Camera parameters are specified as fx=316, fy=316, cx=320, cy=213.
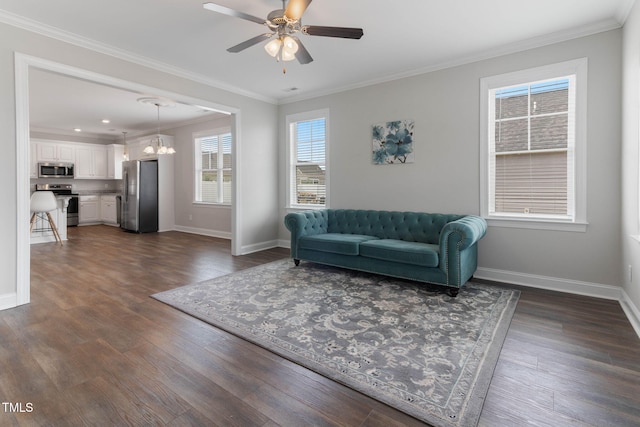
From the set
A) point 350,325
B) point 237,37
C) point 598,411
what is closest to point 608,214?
point 598,411

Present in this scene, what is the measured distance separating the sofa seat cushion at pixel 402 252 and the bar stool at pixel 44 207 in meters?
6.13

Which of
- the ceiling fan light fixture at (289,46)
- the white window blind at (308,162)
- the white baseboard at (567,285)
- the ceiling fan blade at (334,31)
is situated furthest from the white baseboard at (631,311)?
the white window blind at (308,162)

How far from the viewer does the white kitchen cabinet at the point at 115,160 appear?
30.9 ft

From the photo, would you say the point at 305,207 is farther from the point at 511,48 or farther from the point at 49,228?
the point at 49,228

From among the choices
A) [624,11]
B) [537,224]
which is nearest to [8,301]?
[537,224]

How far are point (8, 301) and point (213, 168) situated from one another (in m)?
4.98

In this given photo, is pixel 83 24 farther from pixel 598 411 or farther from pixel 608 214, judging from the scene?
pixel 608 214

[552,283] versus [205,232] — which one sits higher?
[205,232]

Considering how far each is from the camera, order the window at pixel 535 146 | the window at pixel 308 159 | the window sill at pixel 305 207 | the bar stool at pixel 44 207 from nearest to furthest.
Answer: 1. the window at pixel 535 146
2. the window at pixel 308 159
3. the window sill at pixel 305 207
4. the bar stool at pixel 44 207

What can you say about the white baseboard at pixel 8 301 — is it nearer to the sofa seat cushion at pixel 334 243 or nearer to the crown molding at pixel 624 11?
the sofa seat cushion at pixel 334 243

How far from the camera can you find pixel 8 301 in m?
2.98

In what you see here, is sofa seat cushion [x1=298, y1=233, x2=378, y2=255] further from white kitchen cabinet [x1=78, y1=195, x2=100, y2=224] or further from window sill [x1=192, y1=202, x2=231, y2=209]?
white kitchen cabinet [x1=78, y1=195, x2=100, y2=224]

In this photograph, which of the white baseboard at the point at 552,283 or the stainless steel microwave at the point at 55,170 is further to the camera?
the stainless steel microwave at the point at 55,170

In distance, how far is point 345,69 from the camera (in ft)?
14.6
